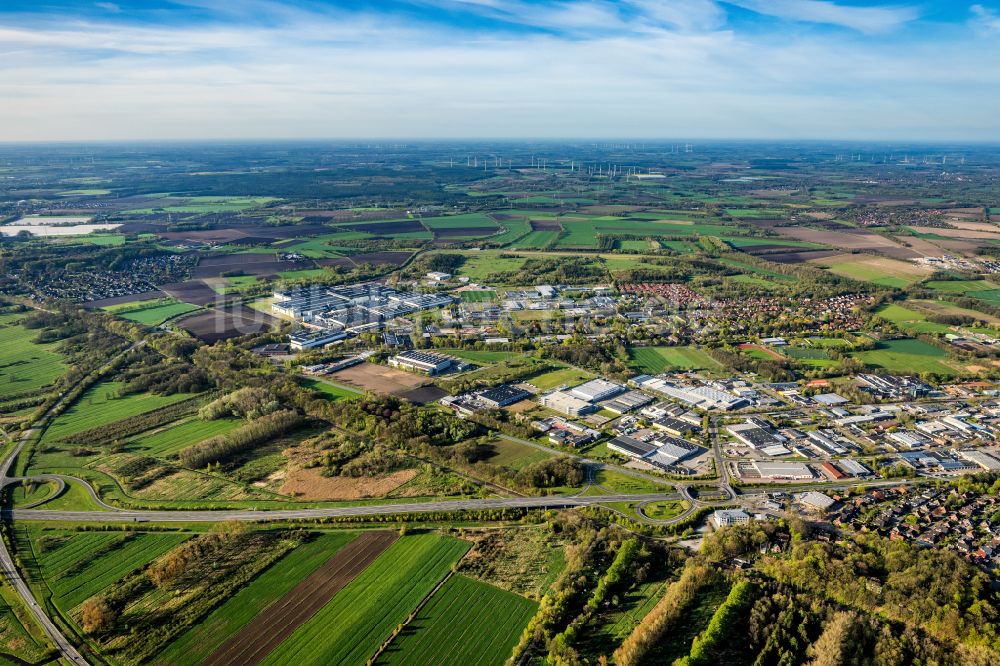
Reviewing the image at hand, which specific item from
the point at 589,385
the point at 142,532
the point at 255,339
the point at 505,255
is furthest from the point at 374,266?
the point at 142,532

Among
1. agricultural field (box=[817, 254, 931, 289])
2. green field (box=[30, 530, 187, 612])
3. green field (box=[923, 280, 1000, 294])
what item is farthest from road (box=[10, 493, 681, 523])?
agricultural field (box=[817, 254, 931, 289])

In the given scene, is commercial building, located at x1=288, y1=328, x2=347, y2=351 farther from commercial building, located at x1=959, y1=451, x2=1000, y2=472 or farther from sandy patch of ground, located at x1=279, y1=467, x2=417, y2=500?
commercial building, located at x1=959, y1=451, x2=1000, y2=472

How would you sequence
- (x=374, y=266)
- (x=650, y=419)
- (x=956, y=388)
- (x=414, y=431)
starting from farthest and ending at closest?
(x=374, y=266) < (x=956, y=388) < (x=650, y=419) < (x=414, y=431)

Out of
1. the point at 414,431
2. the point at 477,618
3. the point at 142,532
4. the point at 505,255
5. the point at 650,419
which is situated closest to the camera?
the point at 477,618

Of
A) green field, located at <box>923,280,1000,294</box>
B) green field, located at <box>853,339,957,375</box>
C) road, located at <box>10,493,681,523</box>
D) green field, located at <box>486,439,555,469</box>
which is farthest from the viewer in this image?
green field, located at <box>923,280,1000,294</box>

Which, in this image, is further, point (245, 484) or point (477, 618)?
point (245, 484)

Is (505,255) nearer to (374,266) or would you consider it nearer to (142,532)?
(374,266)

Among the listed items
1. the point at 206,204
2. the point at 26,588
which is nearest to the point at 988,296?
the point at 26,588
